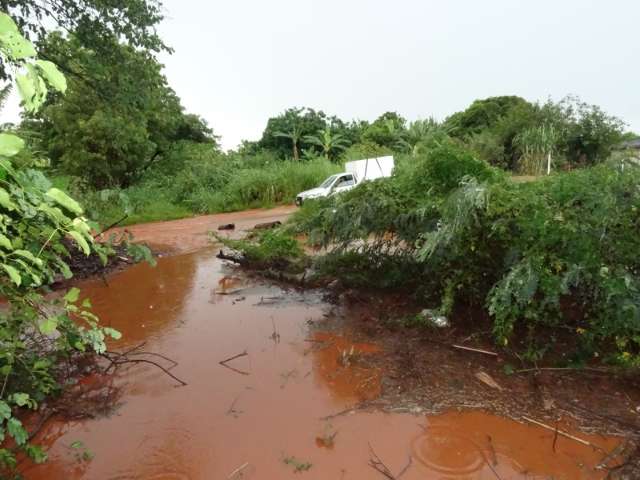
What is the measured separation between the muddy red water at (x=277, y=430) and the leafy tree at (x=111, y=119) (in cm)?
593

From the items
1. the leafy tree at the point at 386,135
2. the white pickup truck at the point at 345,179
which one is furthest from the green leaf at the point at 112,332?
the leafy tree at the point at 386,135

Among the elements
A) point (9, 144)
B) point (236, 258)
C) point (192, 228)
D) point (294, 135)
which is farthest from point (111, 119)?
point (294, 135)

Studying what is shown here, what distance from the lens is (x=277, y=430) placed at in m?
2.90

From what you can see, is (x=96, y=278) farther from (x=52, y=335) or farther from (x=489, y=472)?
(x=489, y=472)

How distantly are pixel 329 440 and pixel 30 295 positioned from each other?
1.96 meters

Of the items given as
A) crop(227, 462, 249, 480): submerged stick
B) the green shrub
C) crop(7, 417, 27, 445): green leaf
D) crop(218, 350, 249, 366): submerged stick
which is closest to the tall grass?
crop(218, 350, 249, 366): submerged stick

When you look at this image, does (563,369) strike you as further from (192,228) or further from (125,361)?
(192,228)

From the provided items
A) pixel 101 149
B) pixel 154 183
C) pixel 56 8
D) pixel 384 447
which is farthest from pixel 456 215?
pixel 154 183

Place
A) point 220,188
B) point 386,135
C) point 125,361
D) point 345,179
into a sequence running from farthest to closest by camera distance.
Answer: point 386,135 → point 220,188 → point 345,179 → point 125,361

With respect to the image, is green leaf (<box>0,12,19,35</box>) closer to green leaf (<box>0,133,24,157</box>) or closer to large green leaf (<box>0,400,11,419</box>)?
green leaf (<box>0,133,24,157</box>)

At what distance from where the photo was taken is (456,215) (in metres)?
3.51

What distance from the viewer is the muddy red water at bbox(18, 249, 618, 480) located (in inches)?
99.3

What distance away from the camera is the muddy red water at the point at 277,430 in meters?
2.52

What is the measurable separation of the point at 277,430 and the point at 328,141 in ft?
76.6
